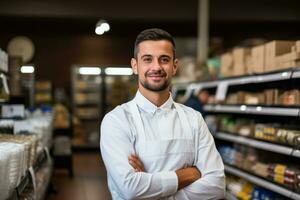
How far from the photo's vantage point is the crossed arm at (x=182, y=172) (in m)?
2.17

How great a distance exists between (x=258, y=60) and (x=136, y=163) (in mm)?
3533

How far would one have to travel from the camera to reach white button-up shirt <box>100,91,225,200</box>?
2133mm

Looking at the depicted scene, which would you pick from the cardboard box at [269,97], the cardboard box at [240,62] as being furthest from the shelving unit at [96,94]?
the cardboard box at [269,97]

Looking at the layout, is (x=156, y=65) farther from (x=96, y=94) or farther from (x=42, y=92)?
(x=96, y=94)

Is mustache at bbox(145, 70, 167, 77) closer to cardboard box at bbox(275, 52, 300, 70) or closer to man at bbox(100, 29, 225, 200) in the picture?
man at bbox(100, 29, 225, 200)

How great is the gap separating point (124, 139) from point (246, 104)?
3.77 metres

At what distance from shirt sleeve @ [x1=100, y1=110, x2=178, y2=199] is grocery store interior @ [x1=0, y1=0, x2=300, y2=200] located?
592 millimetres

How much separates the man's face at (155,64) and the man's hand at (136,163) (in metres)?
0.34

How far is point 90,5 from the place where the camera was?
10.6 m

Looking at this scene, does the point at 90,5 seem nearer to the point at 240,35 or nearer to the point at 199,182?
the point at 240,35

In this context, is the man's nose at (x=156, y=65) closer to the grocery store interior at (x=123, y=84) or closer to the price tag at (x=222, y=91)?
the grocery store interior at (x=123, y=84)

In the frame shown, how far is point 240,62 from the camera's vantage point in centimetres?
607

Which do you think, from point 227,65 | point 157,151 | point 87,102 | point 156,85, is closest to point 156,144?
point 157,151

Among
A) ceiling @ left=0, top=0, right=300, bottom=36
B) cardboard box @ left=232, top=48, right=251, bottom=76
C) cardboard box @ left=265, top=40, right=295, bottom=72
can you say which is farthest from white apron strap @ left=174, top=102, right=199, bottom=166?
ceiling @ left=0, top=0, right=300, bottom=36
